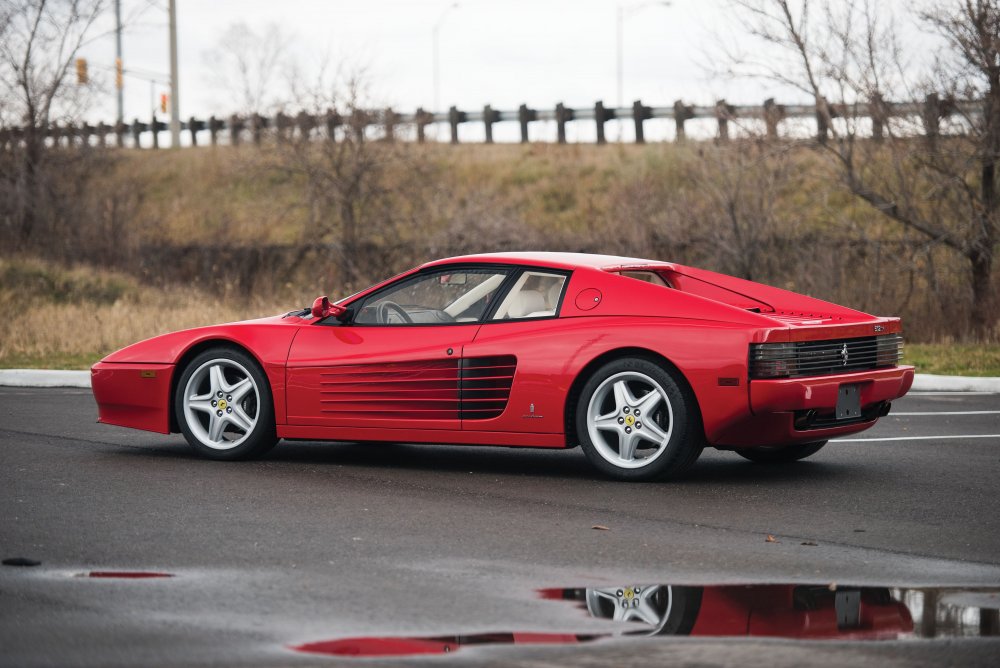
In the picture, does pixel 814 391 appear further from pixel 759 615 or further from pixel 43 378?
pixel 43 378

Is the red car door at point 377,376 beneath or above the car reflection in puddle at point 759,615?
above

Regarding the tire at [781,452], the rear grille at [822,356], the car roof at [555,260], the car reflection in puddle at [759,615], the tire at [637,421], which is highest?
the car roof at [555,260]

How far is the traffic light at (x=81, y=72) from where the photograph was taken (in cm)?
3347

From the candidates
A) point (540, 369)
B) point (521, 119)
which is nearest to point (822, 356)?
point (540, 369)

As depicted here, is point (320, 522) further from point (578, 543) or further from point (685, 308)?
point (685, 308)

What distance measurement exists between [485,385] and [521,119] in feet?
135

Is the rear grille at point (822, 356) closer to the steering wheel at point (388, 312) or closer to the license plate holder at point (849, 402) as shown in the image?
the license plate holder at point (849, 402)

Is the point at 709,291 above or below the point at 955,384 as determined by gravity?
above

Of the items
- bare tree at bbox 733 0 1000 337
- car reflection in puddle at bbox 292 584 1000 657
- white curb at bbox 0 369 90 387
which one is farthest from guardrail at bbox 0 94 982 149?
car reflection in puddle at bbox 292 584 1000 657

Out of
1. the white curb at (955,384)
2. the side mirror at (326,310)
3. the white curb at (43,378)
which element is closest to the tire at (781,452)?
the side mirror at (326,310)

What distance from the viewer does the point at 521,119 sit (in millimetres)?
48344

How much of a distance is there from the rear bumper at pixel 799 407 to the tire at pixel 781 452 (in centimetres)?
71

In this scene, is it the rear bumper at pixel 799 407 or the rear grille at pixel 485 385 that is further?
the rear grille at pixel 485 385

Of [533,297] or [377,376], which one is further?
[377,376]
